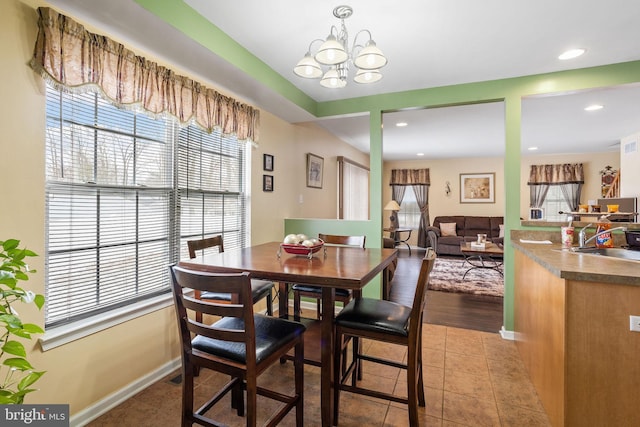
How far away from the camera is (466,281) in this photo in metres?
4.80

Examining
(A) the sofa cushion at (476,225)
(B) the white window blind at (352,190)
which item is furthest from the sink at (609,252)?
(A) the sofa cushion at (476,225)

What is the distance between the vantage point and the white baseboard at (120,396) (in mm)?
1719

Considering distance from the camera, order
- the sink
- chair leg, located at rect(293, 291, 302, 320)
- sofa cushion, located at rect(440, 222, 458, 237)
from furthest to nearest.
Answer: sofa cushion, located at rect(440, 222, 458, 237), chair leg, located at rect(293, 291, 302, 320), the sink

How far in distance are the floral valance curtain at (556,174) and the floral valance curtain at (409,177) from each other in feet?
→ 7.74

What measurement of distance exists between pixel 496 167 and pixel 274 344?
317 inches

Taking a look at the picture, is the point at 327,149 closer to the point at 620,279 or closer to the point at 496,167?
the point at 620,279

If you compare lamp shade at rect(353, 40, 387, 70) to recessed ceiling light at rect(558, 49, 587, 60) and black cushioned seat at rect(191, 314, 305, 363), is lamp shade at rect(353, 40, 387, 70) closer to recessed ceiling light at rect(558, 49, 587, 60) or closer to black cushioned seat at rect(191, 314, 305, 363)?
black cushioned seat at rect(191, 314, 305, 363)

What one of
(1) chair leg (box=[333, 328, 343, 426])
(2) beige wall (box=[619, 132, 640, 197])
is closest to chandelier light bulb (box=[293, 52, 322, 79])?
(1) chair leg (box=[333, 328, 343, 426])

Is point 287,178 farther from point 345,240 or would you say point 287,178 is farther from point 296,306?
point 296,306

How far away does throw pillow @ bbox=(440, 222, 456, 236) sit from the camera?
763cm

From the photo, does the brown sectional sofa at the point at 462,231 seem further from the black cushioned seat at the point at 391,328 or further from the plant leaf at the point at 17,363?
the plant leaf at the point at 17,363

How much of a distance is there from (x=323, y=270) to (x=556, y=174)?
26.4 feet

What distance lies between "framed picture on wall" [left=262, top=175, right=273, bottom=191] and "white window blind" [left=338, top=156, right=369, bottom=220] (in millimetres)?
2355

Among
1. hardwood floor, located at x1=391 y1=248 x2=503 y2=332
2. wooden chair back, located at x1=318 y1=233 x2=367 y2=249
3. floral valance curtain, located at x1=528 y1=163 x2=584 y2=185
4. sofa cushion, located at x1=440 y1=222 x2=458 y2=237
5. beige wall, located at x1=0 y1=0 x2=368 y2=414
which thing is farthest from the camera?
sofa cushion, located at x1=440 y1=222 x2=458 y2=237
